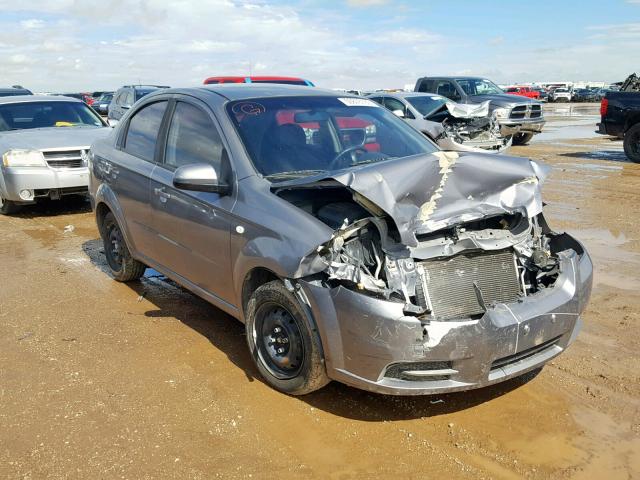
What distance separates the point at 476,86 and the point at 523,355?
16400 millimetres

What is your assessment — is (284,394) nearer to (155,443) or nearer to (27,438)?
(155,443)

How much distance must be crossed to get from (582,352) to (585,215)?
4.75m

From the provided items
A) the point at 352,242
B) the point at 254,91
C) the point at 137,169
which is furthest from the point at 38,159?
the point at 352,242

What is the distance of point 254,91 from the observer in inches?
180

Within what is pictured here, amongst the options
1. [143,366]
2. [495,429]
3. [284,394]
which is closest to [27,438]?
[143,366]

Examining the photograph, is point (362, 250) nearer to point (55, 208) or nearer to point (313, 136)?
point (313, 136)

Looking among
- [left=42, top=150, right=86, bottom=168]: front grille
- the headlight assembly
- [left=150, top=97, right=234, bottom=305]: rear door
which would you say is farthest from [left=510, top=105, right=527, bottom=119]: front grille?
[left=150, top=97, right=234, bottom=305]: rear door

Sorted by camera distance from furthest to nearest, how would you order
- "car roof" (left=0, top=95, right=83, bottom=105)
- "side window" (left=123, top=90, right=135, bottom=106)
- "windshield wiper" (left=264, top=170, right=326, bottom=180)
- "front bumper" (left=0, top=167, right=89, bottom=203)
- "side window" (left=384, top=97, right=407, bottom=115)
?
1. "side window" (left=123, top=90, right=135, bottom=106)
2. "side window" (left=384, top=97, right=407, bottom=115)
3. "car roof" (left=0, top=95, right=83, bottom=105)
4. "front bumper" (left=0, top=167, right=89, bottom=203)
5. "windshield wiper" (left=264, top=170, right=326, bottom=180)

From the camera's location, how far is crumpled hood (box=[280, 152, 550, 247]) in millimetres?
3244

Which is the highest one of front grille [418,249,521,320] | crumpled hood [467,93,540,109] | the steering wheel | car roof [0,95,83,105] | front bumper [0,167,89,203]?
car roof [0,95,83,105]

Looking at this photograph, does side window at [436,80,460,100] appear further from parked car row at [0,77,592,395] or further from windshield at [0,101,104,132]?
parked car row at [0,77,592,395]

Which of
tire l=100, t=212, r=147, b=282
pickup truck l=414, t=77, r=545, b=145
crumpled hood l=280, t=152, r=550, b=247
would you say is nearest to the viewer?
crumpled hood l=280, t=152, r=550, b=247

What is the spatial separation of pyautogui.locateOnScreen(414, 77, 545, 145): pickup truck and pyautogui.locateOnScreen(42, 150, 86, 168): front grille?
1125 centimetres

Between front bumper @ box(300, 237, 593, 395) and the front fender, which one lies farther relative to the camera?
the front fender
